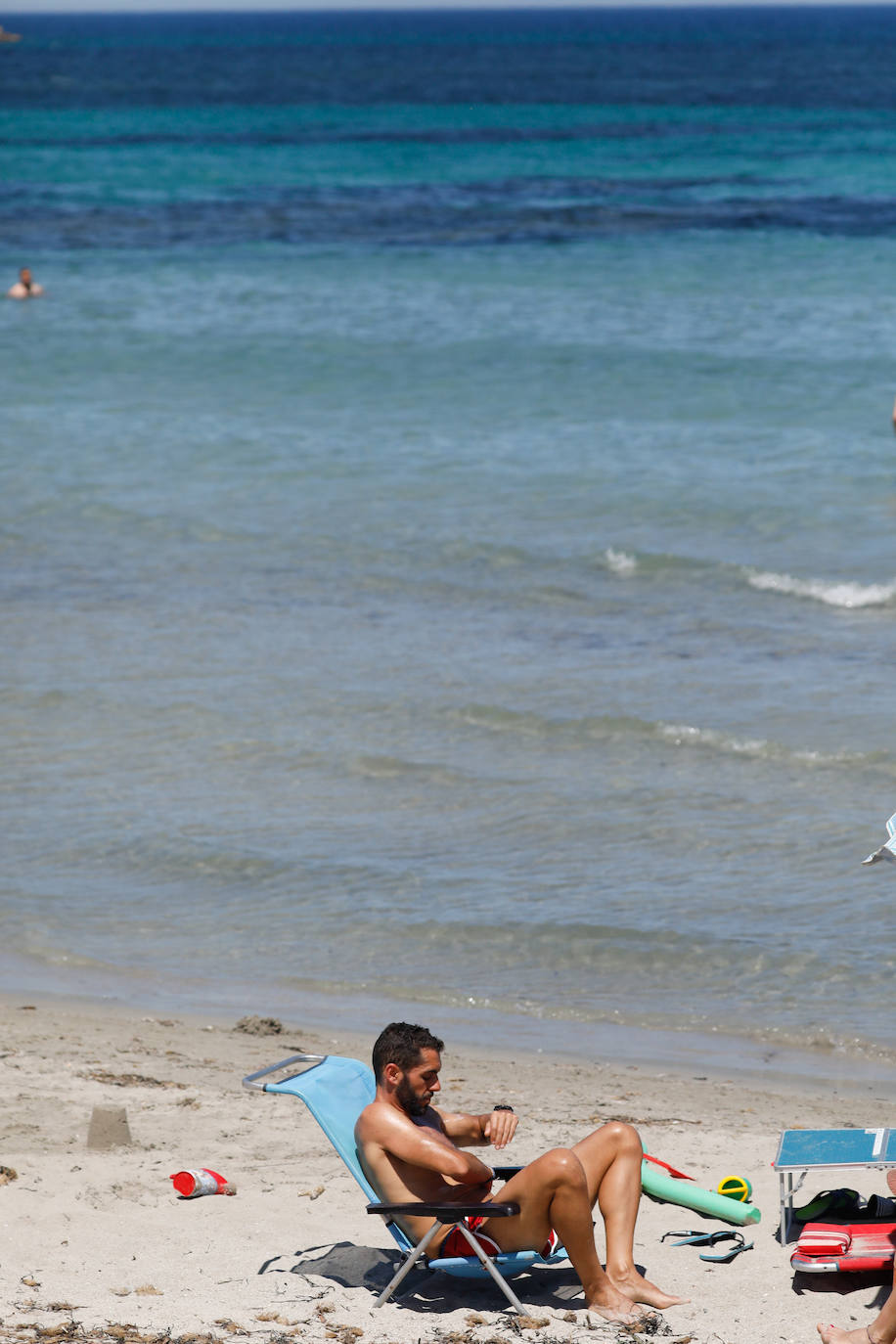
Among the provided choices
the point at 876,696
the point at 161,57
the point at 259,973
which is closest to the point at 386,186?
the point at 876,696

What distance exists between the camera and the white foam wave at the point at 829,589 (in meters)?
12.4

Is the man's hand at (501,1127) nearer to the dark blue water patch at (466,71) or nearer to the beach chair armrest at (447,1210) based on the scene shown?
the beach chair armrest at (447,1210)

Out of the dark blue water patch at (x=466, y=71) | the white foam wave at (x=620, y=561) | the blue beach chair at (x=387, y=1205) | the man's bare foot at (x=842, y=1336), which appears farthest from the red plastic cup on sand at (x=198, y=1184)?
the dark blue water patch at (x=466, y=71)

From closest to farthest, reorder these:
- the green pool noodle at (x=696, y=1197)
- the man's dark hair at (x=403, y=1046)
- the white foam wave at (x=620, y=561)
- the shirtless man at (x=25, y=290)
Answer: the man's dark hair at (x=403, y=1046) < the green pool noodle at (x=696, y=1197) < the white foam wave at (x=620, y=561) < the shirtless man at (x=25, y=290)

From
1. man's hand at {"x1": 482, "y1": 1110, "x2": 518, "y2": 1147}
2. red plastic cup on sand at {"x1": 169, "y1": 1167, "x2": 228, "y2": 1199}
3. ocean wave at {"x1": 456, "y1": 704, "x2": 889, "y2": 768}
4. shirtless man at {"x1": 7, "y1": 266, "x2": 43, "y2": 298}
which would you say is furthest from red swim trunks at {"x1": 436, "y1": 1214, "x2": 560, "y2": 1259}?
shirtless man at {"x1": 7, "y1": 266, "x2": 43, "y2": 298}

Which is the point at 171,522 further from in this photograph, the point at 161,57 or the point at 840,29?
the point at 840,29

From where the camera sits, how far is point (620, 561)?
13.4m

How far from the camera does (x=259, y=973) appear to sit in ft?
24.3

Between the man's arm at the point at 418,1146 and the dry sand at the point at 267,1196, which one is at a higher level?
the man's arm at the point at 418,1146

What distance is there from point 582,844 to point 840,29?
19145cm

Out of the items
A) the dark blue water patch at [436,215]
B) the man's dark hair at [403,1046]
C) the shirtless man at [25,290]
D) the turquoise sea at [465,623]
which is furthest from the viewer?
the dark blue water patch at [436,215]

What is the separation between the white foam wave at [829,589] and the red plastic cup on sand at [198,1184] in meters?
8.22

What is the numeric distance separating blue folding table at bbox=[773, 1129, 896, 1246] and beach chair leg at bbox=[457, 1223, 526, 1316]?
36.1 inches

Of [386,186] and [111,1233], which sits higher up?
[386,186]
